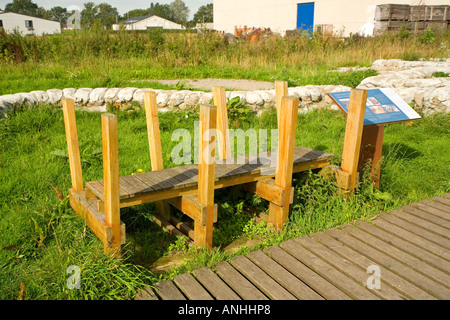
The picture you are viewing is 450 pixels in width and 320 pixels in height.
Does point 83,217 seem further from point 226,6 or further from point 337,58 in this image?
point 226,6

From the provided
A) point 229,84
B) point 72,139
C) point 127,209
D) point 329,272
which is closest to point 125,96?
point 229,84

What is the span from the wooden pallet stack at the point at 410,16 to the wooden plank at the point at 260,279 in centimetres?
1664

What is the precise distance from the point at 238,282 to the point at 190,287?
351mm

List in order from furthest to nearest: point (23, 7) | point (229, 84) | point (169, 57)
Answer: point (23, 7) < point (169, 57) < point (229, 84)

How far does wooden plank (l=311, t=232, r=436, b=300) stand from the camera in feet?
8.96

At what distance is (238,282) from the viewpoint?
286cm

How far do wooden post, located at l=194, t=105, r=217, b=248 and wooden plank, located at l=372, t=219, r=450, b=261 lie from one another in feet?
5.42

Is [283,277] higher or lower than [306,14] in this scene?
lower

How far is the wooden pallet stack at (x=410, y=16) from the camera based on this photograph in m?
17.1

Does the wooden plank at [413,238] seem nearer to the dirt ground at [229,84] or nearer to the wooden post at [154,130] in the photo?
the wooden post at [154,130]

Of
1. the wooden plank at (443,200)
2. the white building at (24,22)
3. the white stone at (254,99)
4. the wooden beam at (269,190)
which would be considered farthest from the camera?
the white building at (24,22)

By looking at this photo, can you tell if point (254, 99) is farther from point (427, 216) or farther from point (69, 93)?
point (427, 216)

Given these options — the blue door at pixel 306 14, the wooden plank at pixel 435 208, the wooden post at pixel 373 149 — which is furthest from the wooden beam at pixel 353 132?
the blue door at pixel 306 14

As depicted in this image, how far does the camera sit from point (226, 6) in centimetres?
3067
